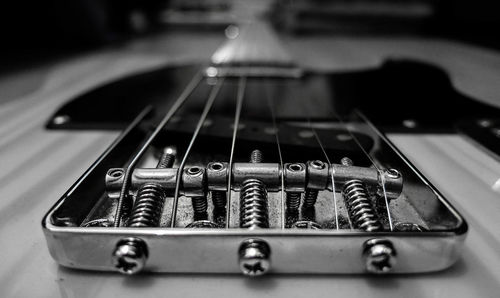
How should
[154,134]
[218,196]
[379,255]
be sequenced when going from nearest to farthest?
1. [379,255]
2. [218,196]
3. [154,134]

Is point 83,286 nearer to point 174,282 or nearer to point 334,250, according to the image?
point 174,282

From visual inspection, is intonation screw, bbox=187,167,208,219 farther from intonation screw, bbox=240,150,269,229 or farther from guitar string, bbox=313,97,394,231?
guitar string, bbox=313,97,394,231

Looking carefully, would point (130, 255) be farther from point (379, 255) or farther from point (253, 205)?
point (379, 255)

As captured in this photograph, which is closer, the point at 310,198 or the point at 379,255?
the point at 379,255

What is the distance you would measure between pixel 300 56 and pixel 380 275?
1.41 meters

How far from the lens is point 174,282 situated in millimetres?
373

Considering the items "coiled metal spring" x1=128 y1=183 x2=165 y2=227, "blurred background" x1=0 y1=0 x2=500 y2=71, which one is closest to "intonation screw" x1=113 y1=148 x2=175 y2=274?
"coiled metal spring" x1=128 y1=183 x2=165 y2=227

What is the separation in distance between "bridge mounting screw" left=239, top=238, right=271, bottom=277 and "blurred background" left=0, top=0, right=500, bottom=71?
4.62 ft

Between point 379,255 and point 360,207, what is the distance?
5cm

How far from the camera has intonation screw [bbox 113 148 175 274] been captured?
1.14ft

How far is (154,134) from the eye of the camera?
58 centimetres

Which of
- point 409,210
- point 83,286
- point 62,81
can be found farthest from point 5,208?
point 62,81

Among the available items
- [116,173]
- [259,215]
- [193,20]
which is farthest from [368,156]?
[193,20]

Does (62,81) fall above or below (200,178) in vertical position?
above
